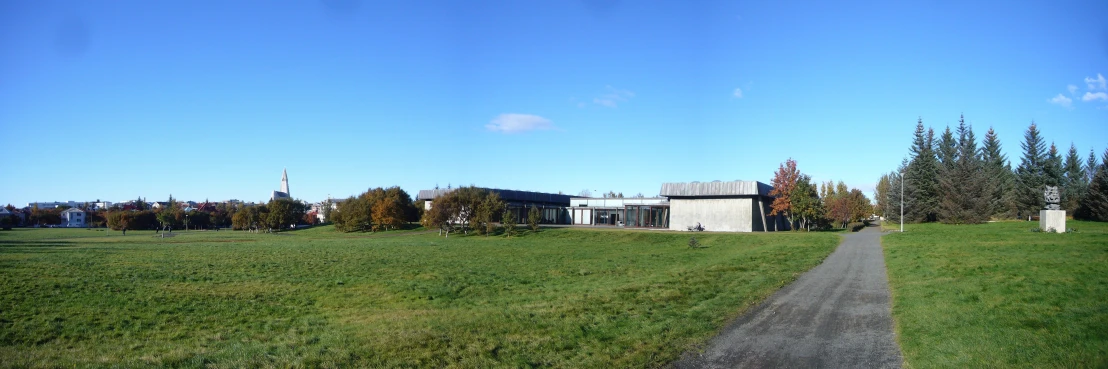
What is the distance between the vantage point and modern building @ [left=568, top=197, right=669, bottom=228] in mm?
73438

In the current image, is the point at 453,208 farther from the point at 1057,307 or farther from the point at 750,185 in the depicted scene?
the point at 1057,307

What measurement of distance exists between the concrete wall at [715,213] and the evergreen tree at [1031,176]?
43959 millimetres

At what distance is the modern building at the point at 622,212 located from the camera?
7344 centimetres

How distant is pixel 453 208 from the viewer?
68.4 metres

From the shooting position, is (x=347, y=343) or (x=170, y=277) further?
(x=170, y=277)

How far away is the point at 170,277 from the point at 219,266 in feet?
17.7

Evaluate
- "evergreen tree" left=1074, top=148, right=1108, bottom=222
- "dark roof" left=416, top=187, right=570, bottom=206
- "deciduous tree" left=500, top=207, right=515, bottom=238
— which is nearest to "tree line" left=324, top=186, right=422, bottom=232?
"dark roof" left=416, top=187, right=570, bottom=206

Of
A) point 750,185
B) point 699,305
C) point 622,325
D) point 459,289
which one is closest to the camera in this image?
point 622,325

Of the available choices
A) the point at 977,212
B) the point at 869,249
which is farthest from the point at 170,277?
the point at 977,212

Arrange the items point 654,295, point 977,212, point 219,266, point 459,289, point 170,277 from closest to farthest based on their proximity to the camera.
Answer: point 654,295 → point 459,289 → point 170,277 → point 219,266 → point 977,212

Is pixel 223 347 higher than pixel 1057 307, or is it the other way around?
pixel 1057 307

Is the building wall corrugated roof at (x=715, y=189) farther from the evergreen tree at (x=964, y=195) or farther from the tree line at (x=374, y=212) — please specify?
the tree line at (x=374, y=212)

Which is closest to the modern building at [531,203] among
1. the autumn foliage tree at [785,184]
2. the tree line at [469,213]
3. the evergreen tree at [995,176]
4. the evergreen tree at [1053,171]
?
the tree line at [469,213]

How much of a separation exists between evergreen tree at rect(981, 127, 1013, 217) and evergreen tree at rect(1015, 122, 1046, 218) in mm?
1371
